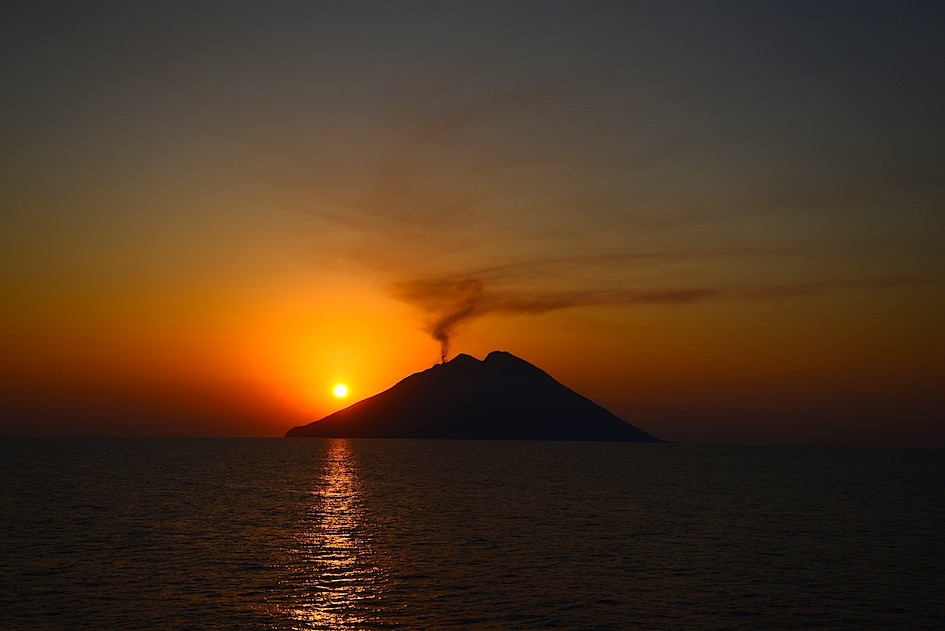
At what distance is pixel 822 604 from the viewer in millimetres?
46719

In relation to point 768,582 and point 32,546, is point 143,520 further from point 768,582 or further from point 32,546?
point 768,582

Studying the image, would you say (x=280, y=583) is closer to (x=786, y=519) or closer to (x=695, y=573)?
(x=695, y=573)

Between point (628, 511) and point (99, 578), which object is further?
point (628, 511)

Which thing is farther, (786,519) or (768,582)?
(786,519)

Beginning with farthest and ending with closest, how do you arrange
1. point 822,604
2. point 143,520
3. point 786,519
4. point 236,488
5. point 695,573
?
1. point 236,488
2. point 786,519
3. point 143,520
4. point 695,573
5. point 822,604

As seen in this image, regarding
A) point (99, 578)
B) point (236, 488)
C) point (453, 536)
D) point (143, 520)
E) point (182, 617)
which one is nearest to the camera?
point (182, 617)

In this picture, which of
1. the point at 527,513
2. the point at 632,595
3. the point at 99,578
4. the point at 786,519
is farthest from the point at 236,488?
the point at 632,595

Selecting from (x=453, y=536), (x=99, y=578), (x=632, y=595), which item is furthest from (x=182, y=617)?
(x=453, y=536)

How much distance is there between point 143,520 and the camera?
81.0 metres

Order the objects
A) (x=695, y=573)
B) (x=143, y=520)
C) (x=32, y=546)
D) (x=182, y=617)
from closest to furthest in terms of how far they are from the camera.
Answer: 1. (x=182, y=617)
2. (x=695, y=573)
3. (x=32, y=546)
4. (x=143, y=520)

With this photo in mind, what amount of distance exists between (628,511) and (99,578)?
66358 mm

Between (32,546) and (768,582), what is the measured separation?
5967 centimetres

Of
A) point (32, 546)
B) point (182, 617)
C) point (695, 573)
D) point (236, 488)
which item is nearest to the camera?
point (182, 617)

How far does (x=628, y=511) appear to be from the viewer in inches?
3809
